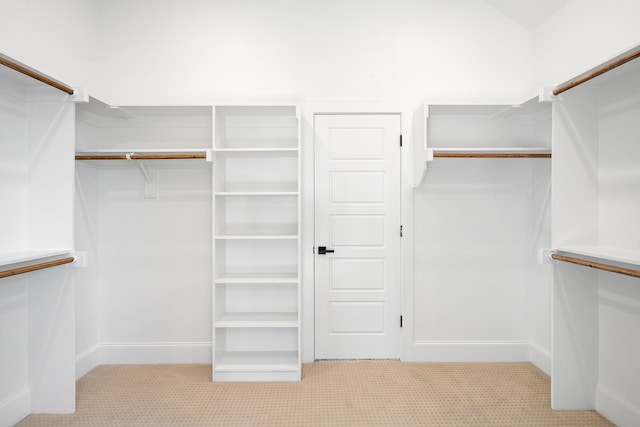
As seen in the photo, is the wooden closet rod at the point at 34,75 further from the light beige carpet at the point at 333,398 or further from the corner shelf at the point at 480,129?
the corner shelf at the point at 480,129

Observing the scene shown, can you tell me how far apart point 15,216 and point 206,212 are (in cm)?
124

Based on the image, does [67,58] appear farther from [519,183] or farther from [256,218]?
[519,183]

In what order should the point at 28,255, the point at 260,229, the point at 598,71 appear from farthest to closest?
the point at 260,229, the point at 28,255, the point at 598,71

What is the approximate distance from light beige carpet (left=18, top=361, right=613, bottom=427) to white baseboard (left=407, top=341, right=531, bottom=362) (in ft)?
0.21

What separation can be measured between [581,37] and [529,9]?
547mm

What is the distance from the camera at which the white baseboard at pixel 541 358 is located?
290 cm

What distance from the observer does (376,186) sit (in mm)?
3166

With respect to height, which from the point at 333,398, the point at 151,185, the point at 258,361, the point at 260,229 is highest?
the point at 151,185

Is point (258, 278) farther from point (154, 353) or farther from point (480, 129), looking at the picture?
point (480, 129)

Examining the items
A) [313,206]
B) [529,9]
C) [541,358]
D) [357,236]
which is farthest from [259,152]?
[541,358]

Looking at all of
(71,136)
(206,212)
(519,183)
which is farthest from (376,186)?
(71,136)

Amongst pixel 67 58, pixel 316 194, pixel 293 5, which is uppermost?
pixel 293 5

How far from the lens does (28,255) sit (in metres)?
2.06

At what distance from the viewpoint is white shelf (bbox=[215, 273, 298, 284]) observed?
9.21ft
